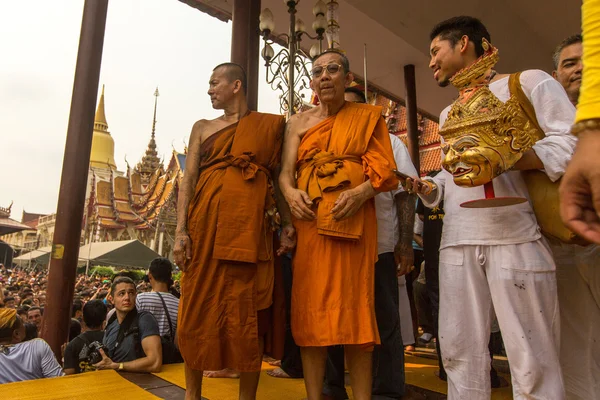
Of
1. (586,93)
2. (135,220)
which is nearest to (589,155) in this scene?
(586,93)

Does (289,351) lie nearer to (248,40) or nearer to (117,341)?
(117,341)

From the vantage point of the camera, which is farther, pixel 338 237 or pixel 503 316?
pixel 338 237

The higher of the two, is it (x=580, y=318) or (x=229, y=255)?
(x=229, y=255)

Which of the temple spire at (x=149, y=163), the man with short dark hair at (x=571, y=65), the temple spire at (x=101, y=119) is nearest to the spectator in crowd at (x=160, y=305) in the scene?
the man with short dark hair at (x=571, y=65)

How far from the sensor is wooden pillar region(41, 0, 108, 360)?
388cm


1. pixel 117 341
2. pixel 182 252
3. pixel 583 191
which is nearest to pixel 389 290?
pixel 182 252

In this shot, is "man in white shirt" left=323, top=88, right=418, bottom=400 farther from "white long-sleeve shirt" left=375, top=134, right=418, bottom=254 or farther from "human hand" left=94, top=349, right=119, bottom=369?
"human hand" left=94, top=349, right=119, bottom=369

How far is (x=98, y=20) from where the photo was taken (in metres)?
4.33

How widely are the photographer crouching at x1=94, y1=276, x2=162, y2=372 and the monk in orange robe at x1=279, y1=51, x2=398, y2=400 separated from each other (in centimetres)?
150

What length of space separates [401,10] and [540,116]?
4995mm

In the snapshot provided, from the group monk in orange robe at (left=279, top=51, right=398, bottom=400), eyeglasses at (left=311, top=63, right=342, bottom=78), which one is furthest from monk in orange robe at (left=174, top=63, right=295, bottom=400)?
eyeglasses at (left=311, top=63, right=342, bottom=78)

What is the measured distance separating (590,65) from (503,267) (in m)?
0.90

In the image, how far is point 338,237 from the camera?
6.48 ft

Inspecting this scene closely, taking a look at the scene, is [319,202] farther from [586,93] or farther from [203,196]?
[586,93]
